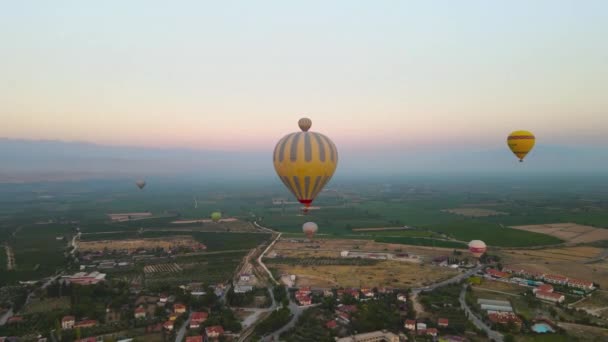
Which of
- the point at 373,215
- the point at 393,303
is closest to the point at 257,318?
the point at 393,303

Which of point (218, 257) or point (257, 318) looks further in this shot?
point (218, 257)

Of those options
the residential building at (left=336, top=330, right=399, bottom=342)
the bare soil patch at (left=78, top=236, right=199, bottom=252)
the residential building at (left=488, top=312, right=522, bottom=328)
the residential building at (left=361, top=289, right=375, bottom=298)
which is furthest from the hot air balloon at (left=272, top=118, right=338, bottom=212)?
the bare soil patch at (left=78, top=236, right=199, bottom=252)

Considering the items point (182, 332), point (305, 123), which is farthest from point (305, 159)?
point (182, 332)

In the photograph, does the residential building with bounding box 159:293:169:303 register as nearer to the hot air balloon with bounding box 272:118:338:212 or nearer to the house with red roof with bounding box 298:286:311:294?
the house with red roof with bounding box 298:286:311:294

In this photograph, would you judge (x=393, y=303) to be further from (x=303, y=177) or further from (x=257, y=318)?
(x=303, y=177)

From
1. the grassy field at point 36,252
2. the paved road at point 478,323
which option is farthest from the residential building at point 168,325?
the grassy field at point 36,252
